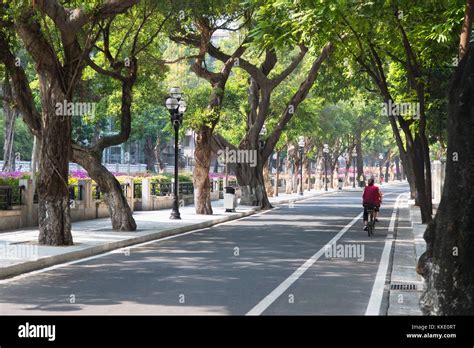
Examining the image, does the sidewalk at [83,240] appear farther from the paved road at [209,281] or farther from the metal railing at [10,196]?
the metal railing at [10,196]

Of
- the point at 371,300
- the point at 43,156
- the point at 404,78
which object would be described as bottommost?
the point at 371,300

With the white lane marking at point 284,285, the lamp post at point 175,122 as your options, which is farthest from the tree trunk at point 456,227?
the lamp post at point 175,122

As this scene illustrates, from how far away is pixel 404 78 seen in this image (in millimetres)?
33219

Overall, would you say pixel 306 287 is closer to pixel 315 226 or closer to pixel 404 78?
pixel 315 226

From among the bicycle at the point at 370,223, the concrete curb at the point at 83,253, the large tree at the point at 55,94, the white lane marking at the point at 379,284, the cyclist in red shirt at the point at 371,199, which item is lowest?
the white lane marking at the point at 379,284

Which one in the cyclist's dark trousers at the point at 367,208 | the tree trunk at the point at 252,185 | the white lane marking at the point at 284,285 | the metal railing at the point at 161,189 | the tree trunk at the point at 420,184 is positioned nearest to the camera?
the white lane marking at the point at 284,285

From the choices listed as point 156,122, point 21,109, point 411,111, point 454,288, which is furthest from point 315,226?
point 156,122

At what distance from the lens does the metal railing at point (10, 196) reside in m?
25.9

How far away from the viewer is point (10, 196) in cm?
2659

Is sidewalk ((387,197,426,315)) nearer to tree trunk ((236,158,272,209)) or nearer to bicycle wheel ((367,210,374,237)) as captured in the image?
bicycle wheel ((367,210,374,237))

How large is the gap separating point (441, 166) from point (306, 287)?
110 ft

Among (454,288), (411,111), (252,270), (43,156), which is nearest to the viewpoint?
(454,288)

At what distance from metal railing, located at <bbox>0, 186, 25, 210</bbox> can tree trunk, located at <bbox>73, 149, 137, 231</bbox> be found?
2.48 meters

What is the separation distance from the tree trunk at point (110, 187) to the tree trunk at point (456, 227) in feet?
56.2
